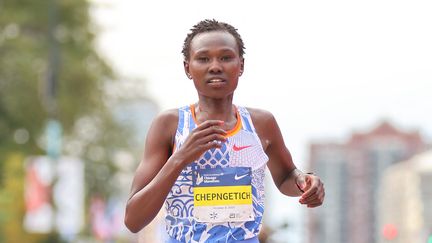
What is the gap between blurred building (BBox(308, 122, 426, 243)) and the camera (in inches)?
6560

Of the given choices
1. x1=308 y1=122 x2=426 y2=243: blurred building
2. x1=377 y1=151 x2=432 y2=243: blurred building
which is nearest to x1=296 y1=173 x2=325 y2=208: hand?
x1=377 y1=151 x2=432 y2=243: blurred building

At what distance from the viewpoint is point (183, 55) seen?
228 inches

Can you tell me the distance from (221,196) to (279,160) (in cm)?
48

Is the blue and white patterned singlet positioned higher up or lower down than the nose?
lower down

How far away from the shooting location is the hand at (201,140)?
17.6 feet

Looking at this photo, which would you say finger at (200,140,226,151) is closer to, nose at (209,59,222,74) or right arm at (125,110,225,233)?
right arm at (125,110,225,233)

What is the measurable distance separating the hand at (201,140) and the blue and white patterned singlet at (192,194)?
0.79 feet

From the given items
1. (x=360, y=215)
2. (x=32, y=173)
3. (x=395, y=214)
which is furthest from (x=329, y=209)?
(x=32, y=173)

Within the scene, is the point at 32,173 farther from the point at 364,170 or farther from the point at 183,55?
the point at 364,170

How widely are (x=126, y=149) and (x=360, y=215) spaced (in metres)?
115

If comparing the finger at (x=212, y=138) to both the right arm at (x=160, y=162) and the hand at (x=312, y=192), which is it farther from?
the hand at (x=312, y=192)

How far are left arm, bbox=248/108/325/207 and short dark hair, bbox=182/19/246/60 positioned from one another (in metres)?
0.35

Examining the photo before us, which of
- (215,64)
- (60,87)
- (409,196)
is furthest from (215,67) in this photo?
(409,196)

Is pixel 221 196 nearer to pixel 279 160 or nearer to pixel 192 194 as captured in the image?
pixel 192 194
